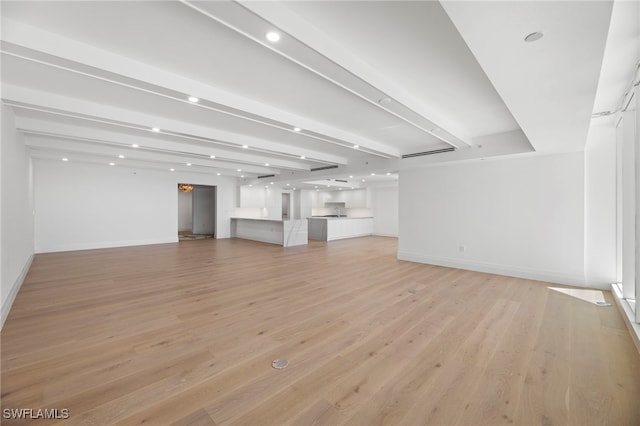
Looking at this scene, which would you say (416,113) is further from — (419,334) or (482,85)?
(419,334)

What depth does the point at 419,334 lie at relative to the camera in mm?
2715

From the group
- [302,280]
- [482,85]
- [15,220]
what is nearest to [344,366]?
[302,280]

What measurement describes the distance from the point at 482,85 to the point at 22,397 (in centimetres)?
487

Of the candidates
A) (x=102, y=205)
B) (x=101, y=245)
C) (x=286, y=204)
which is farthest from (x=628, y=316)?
(x=286, y=204)

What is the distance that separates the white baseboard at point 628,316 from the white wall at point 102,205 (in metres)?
11.3

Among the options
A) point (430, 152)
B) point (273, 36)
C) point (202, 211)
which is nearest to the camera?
point (273, 36)

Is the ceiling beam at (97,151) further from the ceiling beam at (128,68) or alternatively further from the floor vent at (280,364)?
the floor vent at (280,364)

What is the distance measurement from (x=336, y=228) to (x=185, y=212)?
8951mm

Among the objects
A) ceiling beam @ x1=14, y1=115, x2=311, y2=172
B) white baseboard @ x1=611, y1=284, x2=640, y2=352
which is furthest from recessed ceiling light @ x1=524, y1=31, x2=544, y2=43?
ceiling beam @ x1=14, y1=115, x2=311, y2=172

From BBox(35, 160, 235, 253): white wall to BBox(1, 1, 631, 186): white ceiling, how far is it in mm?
4557

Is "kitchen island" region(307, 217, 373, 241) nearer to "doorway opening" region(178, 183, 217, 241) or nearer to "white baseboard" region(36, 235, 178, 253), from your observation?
"doorway opening" region(178, 183, 217, 241)

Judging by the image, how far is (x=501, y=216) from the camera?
207 inches

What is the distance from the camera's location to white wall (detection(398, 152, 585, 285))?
15.0 feet

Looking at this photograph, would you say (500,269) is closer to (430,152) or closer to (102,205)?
(430,152)
